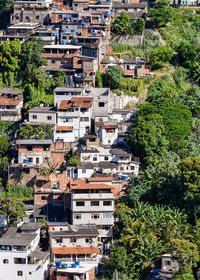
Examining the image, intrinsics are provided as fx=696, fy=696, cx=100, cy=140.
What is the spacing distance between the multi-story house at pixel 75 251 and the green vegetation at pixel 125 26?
2942cm

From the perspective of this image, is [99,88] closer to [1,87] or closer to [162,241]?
[1,87]

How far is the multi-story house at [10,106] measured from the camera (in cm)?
6600

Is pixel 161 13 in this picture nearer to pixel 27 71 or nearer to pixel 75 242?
pixel 27 71

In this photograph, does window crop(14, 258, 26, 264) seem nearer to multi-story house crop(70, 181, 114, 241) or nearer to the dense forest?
the dense forest

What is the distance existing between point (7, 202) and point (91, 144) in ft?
35.5

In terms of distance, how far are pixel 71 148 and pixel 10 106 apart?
819 centimetres

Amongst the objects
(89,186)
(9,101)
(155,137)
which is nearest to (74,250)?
(89,186)

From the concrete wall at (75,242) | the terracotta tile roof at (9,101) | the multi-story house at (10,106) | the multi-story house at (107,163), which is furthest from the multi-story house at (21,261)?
the terracotta tile roof at (9,101)

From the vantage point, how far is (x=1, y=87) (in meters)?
69.2

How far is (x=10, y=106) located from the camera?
66.2 m

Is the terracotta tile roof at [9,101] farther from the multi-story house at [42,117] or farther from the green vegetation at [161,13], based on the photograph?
the green vegetation at [161,13]

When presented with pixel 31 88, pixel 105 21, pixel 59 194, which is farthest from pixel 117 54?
pixel 59 194

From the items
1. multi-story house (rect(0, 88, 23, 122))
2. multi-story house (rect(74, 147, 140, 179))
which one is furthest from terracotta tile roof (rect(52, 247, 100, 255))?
multi-story house (rect(0, 88, 23, 122))

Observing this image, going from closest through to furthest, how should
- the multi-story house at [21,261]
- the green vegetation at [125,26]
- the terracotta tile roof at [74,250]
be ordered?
the multi-story house at [21,261]
the terracotta tile roof at [74,250]
the green vegetation at [125,26]
